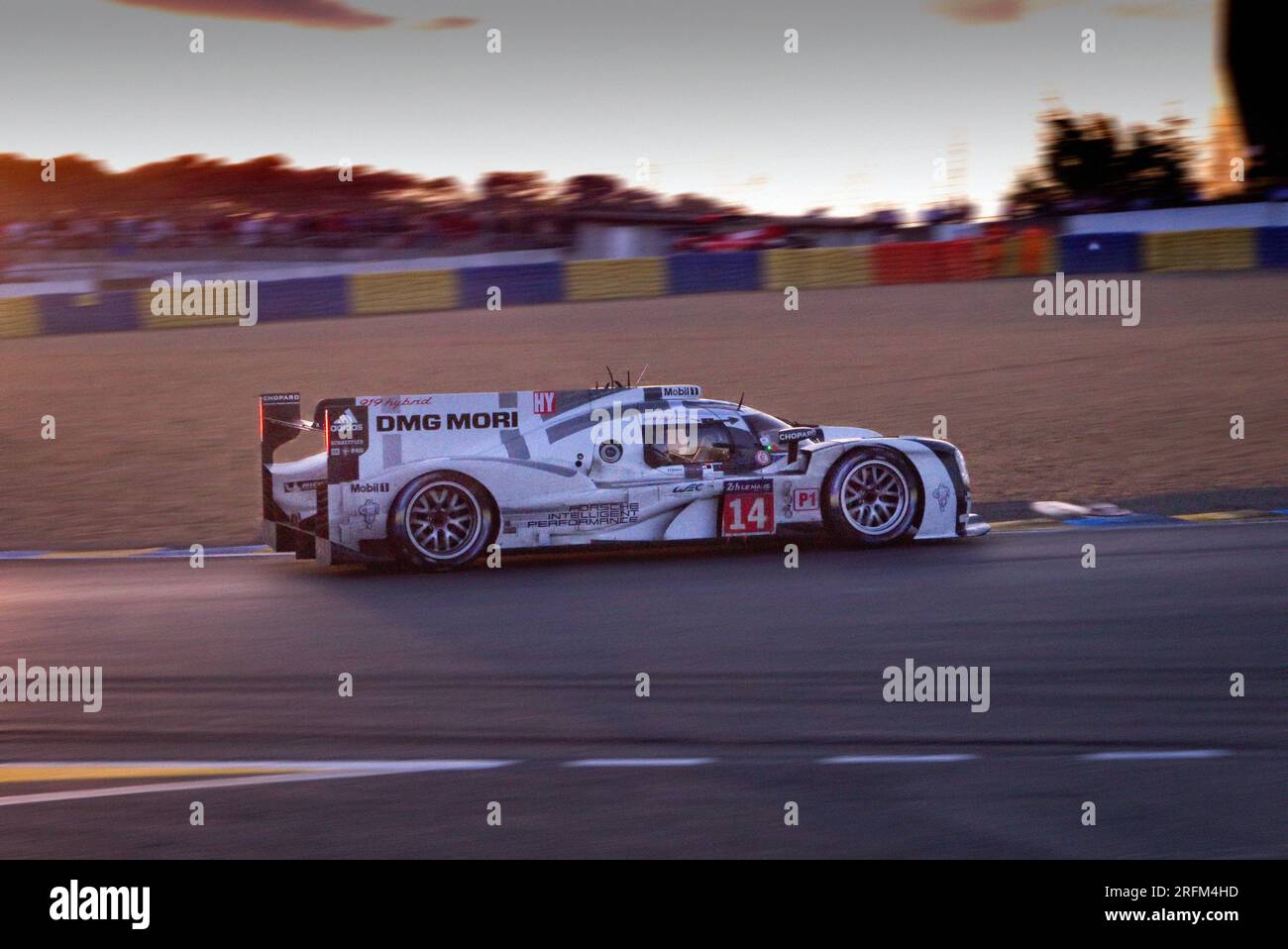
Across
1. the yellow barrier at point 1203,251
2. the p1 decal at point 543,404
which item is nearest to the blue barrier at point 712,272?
the yellow barrier at point 1203,251

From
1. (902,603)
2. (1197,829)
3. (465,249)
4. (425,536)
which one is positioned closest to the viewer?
(1197,829)

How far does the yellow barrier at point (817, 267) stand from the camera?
31.1 m

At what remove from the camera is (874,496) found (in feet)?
35.0

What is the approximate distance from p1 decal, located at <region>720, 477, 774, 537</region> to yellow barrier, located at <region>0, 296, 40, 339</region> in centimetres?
2248

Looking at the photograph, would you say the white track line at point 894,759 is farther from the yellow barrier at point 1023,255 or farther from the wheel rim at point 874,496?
the yellow barrier at point 1023,255

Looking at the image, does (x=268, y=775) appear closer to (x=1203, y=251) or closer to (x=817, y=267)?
(x=817, y=267)

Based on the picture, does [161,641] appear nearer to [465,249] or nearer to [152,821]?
[152,821]

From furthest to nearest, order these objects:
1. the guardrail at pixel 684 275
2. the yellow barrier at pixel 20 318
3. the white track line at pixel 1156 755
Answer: the guardrail at pixel 684 275 → the yellow barrier at pixel 20 318 → the white track line at pixel 1156 755

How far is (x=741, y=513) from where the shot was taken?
34.1 ft

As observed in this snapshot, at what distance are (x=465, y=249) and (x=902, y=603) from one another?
33992mm

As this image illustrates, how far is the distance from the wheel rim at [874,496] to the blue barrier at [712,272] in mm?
20092

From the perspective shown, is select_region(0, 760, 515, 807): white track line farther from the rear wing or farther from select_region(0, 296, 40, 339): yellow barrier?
select_region(0, 296, 40, 339): yellow barrier

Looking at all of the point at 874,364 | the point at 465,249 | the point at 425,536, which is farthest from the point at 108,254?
the point at 425,536

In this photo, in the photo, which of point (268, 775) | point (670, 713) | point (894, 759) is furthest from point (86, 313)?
point (894, 759)
